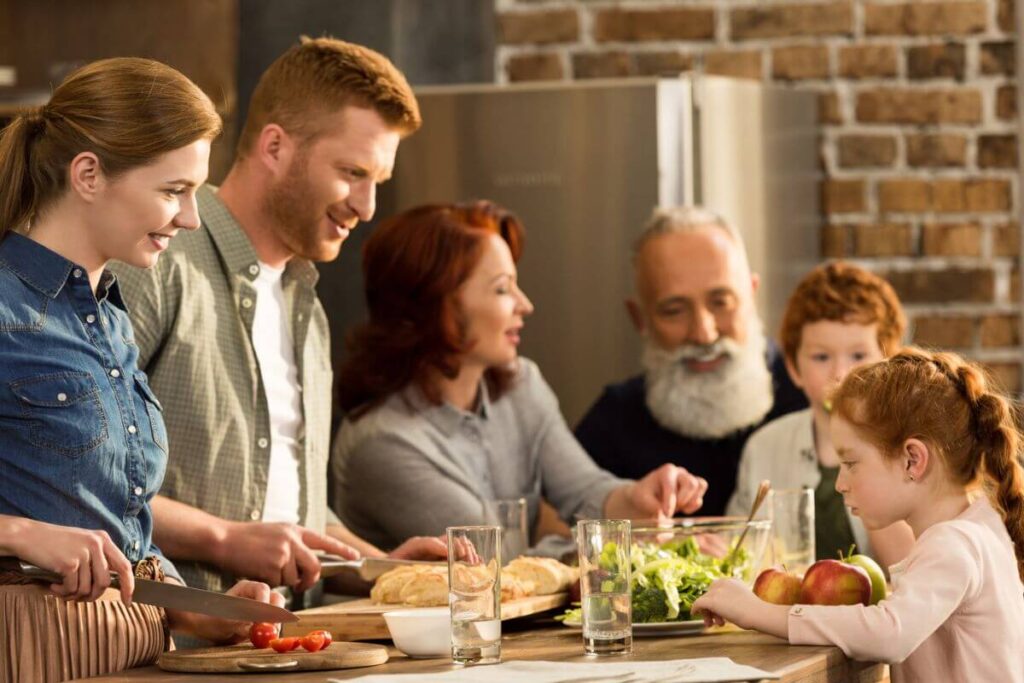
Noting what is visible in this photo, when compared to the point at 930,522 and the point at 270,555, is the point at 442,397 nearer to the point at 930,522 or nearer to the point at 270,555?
the point at 270,555

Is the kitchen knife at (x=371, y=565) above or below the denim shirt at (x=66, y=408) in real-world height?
below

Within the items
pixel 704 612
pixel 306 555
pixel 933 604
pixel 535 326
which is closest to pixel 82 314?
pixel 306 555

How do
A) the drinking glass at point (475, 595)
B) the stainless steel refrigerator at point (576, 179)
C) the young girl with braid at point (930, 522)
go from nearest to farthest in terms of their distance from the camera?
the drinking glass at point (475, 595)
the young girl with braid at point (930, 522)
the stainless steel refrigerator at point (576, 179)

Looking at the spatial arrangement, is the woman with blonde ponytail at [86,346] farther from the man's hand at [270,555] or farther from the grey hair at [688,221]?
the grey hair at [688,221]

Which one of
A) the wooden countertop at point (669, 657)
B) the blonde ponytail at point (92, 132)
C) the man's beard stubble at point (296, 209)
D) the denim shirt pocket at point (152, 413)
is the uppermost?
the blonde ponytail at point (92, 132)

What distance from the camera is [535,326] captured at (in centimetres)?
354

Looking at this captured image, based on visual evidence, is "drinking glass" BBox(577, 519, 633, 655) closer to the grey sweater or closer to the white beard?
the grey sweater

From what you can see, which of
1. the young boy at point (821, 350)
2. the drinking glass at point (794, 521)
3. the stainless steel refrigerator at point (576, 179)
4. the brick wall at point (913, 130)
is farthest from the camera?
the brick wall at point (913, 130)

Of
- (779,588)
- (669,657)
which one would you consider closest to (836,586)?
(779,588)

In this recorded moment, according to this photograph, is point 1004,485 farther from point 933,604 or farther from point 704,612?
point 704,612

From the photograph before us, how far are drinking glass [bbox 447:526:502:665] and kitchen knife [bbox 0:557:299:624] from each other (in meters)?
0.18

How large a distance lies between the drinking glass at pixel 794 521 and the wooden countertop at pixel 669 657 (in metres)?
0.33

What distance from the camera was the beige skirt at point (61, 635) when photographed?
4.94 feet

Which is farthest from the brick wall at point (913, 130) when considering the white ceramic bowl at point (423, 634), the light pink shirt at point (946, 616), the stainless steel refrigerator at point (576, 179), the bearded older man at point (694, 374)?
the white ceramic bowl at point (423, 634)
